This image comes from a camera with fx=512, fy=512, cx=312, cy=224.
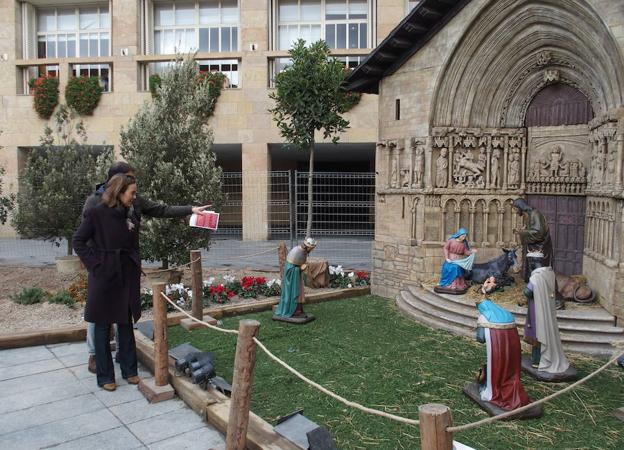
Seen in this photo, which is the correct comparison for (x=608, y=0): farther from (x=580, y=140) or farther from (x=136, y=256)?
(x=136, y=256)

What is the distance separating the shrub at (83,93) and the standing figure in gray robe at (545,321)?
1660cm

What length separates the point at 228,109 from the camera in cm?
1742

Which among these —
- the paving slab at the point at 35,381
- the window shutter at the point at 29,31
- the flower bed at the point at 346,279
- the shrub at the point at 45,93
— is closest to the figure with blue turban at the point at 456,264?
the flower bed at the point at 346,279

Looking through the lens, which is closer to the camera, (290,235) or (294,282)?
(294,282)

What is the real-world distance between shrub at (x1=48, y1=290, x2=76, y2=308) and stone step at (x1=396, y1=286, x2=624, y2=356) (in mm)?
5541

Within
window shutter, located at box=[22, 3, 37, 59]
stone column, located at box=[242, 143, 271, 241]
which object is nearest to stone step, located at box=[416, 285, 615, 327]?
stone column, located at box=[242, 143, 271, 241]

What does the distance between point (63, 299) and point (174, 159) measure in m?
3.06

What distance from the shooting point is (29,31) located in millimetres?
19094

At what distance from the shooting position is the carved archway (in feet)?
23.2

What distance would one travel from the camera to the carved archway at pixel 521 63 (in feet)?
23.2

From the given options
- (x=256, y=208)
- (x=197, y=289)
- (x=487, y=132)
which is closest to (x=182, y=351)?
(x=197, y=289)

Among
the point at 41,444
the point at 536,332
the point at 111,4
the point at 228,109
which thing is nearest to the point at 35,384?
the point at 41,444

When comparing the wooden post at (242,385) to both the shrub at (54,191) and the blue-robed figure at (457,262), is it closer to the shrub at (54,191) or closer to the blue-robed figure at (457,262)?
the blue-robed figure at (457,262)

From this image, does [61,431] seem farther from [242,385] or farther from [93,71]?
[93,71]
